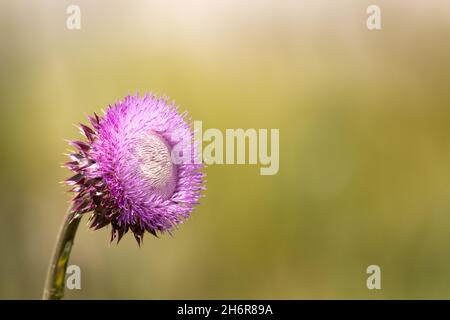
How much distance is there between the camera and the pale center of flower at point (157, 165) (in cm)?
193

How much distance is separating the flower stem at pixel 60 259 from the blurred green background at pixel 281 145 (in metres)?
2.16

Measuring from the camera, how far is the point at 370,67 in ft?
14.8

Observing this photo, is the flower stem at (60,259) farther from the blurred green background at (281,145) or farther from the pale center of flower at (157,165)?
the blurred green background at (281,145)

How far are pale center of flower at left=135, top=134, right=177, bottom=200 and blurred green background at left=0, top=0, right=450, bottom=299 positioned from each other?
2.20m

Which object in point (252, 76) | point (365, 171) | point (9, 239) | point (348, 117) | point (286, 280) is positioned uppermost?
point (252, 76)

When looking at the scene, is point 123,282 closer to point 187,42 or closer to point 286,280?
point 286,280

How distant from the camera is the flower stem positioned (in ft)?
6.06

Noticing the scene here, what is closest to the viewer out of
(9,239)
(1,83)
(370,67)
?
(9,239)

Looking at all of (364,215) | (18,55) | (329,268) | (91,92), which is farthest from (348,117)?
(18,55)

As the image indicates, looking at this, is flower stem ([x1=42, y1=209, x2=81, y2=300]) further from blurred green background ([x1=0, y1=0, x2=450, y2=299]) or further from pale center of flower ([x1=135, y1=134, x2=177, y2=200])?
blurred green background ([x1=0, y1=0, x2=450, y2=299])

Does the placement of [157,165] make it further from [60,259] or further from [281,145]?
[281,145]

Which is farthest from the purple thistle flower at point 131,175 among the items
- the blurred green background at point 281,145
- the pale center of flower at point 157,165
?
the blurred green background at point 281,145

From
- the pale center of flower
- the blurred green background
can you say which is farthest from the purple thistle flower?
the blurred green background

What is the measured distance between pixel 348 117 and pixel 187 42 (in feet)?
4.61
